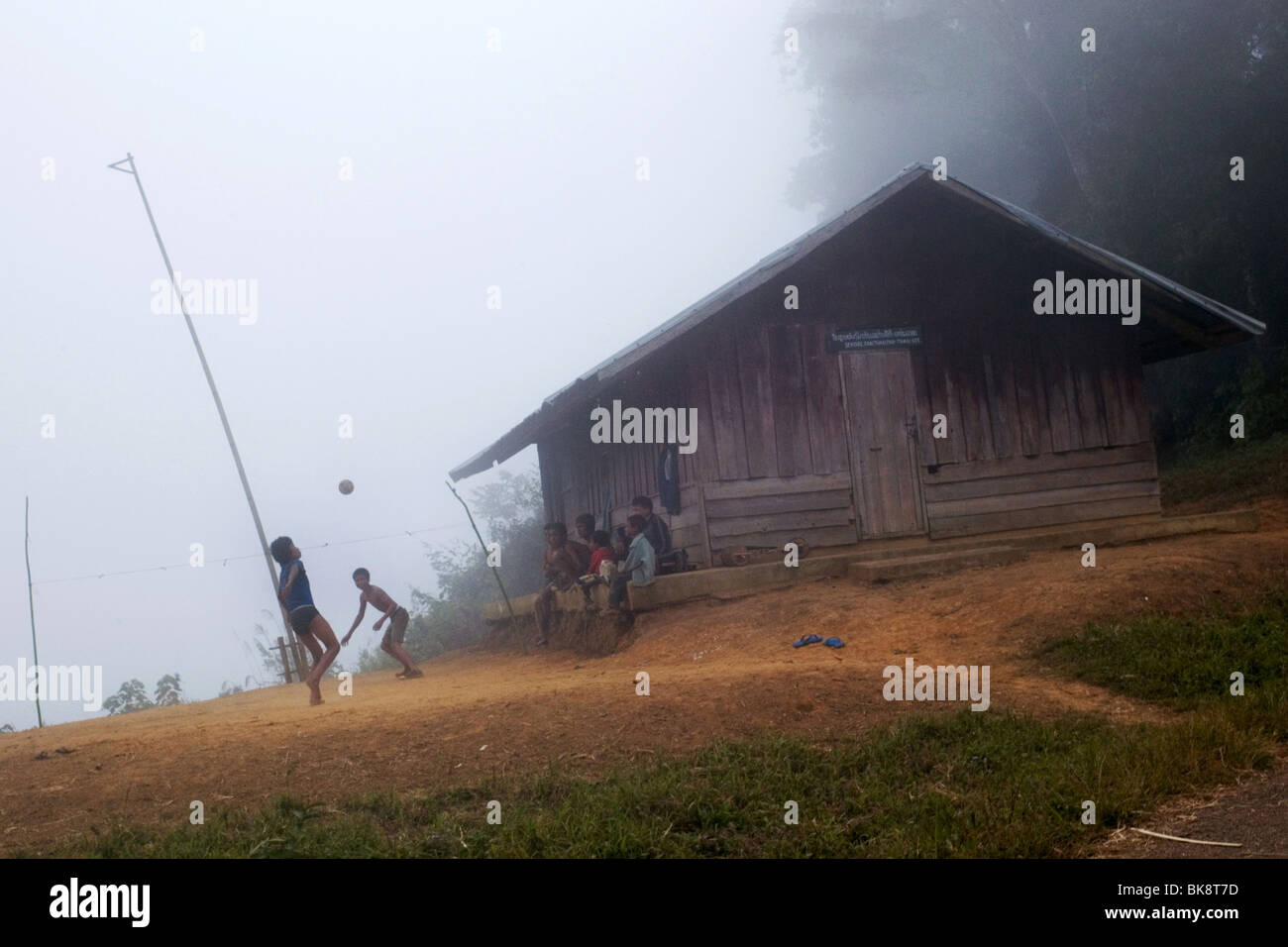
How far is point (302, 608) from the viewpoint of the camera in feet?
35.7

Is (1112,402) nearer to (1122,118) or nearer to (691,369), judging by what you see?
(691,369)

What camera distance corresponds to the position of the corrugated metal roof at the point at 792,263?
1186 cm

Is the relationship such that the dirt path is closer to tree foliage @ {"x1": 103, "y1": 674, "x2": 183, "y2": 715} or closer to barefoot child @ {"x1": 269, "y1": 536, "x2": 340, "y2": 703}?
barefoot child @ {"x1": 269, "y1": 536, "x2": 340, "y2": 703}

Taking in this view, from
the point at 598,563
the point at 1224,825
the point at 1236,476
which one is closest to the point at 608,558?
the point at 598,563

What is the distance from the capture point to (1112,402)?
13.8 meters

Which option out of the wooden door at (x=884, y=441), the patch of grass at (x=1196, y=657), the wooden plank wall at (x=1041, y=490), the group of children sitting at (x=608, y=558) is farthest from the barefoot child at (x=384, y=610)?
the patch of grass at (x=1196, y=657)

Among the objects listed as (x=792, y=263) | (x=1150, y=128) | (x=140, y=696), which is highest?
(x=1150, y=128)

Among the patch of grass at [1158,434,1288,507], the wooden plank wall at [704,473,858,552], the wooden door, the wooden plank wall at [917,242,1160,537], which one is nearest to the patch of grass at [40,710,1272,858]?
the wooden plank wall at [704,473,858,552]

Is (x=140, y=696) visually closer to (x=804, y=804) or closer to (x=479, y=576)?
(x=479, y=576)

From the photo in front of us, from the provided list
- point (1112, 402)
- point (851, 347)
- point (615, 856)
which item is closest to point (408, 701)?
point (615, 856)

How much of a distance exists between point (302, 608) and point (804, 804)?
6817 millimetres

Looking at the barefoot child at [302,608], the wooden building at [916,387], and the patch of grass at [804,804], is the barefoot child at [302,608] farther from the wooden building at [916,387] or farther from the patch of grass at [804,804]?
the patch of grass at [804,804]
